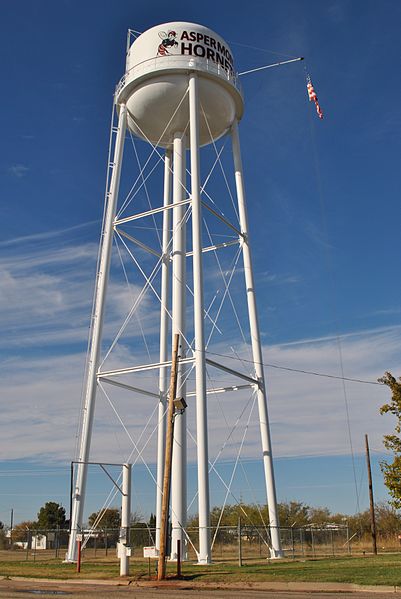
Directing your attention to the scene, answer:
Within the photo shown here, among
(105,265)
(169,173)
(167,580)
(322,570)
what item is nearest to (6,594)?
(167,580)

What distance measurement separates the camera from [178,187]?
24391mm

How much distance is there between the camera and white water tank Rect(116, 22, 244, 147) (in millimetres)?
23078

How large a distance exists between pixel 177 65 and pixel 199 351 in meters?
9.96

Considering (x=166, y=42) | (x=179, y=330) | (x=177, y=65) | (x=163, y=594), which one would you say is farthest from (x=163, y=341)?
(x=163, y=594)

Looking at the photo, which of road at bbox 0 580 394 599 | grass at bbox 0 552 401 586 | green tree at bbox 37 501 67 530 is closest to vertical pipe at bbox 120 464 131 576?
grass at bbox 0 552 401 586

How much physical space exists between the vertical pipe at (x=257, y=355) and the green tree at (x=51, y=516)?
4752 centimetres

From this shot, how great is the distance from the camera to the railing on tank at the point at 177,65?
74.9 feet

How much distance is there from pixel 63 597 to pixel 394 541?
35146 millimetres

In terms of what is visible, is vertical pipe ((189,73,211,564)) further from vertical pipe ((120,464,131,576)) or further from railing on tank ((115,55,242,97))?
vertical pipe ((120,464,131,576))

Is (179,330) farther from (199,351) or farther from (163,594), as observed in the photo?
(163,594)

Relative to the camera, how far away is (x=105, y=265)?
22.5 m

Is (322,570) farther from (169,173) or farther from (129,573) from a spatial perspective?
(169,173)

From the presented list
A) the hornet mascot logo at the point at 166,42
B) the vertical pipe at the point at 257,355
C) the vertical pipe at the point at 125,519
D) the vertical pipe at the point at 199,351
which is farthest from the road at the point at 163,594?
the hornet mascot logo at the point at 166,42

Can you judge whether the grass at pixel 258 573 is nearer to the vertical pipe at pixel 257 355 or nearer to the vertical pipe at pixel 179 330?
the vertical pipe at pixel 179 330
